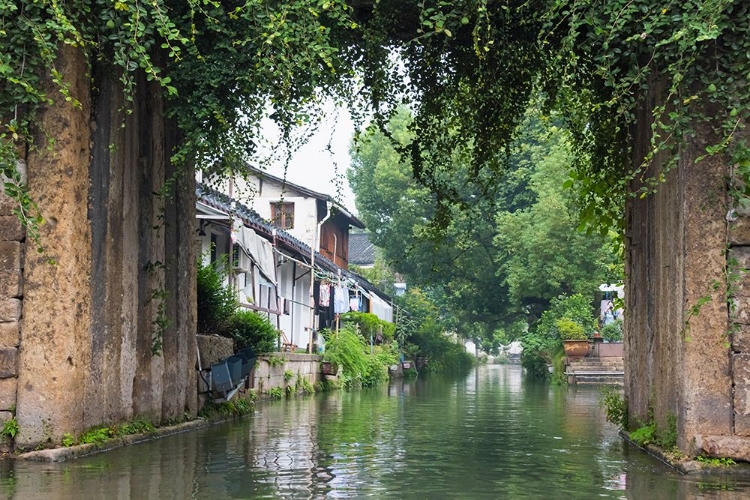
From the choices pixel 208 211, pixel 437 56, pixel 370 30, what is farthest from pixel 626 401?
pixel 208 211

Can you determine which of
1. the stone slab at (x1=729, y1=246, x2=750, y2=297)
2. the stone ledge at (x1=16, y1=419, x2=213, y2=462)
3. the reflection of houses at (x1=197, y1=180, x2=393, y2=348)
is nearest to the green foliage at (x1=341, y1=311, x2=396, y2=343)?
the reflection of houses at (x1=197, y1=180, x2=393, y2=348)

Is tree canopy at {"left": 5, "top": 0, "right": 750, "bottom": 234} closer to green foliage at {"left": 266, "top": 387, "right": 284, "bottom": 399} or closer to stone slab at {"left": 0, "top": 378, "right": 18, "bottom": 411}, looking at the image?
stone slab at {"left": 0, "top": 378, "right": 18, "bottom": 411}

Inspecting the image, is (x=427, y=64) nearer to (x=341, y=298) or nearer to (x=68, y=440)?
(x=68, y=440)

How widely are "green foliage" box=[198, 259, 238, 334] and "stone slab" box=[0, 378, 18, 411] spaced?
23.0 ft

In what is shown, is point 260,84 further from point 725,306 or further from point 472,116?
point 725,306

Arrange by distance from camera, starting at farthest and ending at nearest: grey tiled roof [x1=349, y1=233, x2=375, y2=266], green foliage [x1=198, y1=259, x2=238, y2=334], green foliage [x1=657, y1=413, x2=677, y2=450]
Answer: grey tiled roof [x1=349, y1=233, x2=375, y2=266] < green foliage [x1=198, y1=259, x2=238, y2=334] < green foliage [x1=657, y1=413, x2=677, y2=450]

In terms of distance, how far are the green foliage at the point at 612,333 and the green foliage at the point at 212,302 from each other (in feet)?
86.6

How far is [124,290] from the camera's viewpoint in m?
11.6

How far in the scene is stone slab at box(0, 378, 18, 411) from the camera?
395 inches

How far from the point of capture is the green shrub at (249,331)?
1919 centimetres

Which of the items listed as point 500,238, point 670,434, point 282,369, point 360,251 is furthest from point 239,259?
point 360,251

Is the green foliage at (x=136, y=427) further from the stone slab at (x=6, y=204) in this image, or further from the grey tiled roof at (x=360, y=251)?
the grey tiled roof at (x=360, y=251)

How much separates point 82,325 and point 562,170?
35.2m

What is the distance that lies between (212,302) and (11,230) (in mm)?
7826
